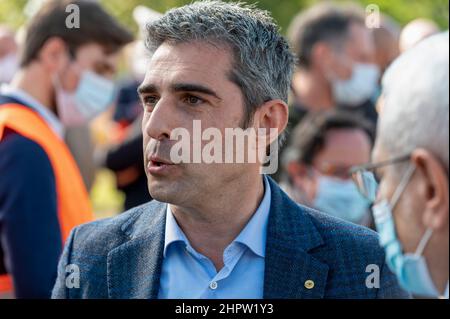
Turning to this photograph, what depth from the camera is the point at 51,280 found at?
14.5ft

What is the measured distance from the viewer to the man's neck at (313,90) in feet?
22.7

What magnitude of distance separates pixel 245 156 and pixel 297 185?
7.96 feet

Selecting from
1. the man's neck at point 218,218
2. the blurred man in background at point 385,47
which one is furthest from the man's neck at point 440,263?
the blurred man in background at point 385,47

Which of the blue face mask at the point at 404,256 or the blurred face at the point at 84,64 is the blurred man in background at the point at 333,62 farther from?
the blue face mask at the point at 404,256

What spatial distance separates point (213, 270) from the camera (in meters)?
3.18

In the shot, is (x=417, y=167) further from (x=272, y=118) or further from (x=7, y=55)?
(x=7, y=55)

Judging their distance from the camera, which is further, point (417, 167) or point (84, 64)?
point (84, 64)

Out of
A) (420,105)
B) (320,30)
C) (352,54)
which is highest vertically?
(320,30)

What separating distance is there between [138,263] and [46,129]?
173 cm

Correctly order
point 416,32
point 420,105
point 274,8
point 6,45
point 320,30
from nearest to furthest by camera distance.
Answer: point 420,105, point 416,32, point 320,30, point 6,45, point 274,8

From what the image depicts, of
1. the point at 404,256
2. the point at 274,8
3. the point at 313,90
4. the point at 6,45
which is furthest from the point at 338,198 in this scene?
the point at 274,8

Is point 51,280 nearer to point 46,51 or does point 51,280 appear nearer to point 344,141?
point 46,51

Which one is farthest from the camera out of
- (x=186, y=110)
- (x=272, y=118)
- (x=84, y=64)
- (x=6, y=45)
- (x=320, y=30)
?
(x=6, y=45)

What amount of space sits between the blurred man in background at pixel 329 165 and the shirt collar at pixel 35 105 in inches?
57.9
